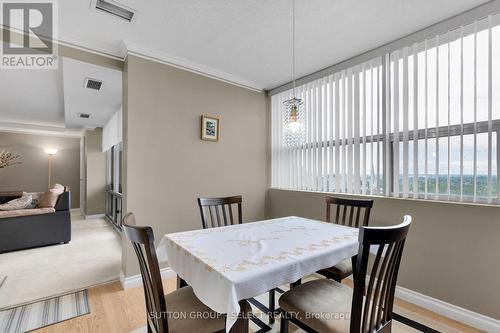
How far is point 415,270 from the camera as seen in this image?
7.11ft

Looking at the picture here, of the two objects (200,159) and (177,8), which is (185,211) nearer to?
(200,159)

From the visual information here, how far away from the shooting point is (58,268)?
2.93 meters

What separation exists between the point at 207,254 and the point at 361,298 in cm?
76

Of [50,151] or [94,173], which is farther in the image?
[50,151]

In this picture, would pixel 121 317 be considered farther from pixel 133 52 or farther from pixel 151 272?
pixel 133 52

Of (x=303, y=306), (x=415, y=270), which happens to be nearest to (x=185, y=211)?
(x=303, y=306)

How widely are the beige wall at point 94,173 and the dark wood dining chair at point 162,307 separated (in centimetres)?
604

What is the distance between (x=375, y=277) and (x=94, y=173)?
7001 millimetres

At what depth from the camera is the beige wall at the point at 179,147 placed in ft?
8.23

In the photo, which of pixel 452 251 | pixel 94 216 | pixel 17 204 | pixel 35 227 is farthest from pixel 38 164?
pixel 452 251

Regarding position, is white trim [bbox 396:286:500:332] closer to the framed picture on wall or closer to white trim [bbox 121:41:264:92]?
the framed picture on wall

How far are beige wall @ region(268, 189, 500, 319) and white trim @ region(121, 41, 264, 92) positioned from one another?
7.61ft

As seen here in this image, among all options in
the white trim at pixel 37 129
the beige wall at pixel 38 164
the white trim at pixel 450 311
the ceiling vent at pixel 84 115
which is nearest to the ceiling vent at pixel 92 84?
the ceiling vent at pixel 84 115

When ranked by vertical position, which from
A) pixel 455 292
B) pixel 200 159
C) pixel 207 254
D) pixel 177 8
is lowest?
pixel 455 292
